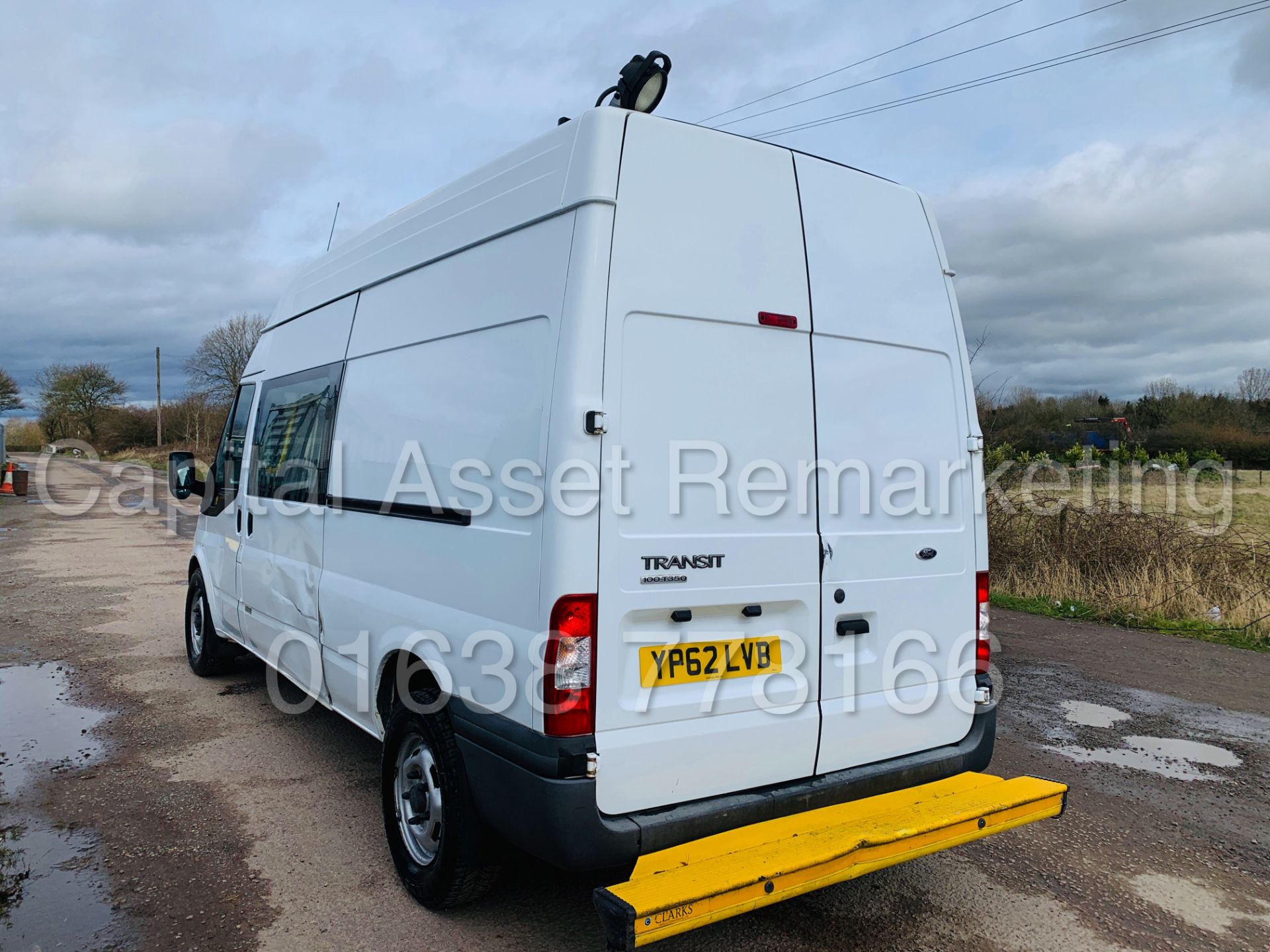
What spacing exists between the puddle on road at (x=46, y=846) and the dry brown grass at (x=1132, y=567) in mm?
8858

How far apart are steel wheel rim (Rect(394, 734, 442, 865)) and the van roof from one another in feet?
6.47

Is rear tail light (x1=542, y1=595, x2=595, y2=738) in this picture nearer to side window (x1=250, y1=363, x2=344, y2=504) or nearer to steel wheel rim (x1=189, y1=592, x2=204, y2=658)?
side window (x1=250, y1=363, x2=344, y2=504)

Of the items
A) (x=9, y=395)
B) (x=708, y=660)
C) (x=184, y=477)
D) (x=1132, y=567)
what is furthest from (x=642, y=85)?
(x=9, y=395)

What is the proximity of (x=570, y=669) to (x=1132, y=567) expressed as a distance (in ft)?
29.0

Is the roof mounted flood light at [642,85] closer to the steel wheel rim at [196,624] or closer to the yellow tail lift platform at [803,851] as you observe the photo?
the yellow tail lift platform at [803,851]

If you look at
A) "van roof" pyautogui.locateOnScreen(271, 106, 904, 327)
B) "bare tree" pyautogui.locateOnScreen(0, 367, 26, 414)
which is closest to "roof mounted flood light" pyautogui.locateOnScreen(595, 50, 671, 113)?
"van roof" pyautogui.locateOnScreen(271, 106, 904, 327)

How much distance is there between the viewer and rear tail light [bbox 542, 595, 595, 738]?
272 centimetres

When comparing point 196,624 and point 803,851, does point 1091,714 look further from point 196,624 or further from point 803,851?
point 196,624

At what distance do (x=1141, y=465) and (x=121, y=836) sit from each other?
1736 centimetres

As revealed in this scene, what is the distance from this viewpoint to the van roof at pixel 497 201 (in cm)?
292

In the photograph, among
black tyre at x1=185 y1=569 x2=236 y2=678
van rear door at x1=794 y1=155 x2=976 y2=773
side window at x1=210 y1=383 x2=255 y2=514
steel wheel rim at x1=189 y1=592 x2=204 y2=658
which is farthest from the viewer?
steel wheel rim at x1=189 y1=592 x2=204 y2=658

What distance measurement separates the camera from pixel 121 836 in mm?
4016

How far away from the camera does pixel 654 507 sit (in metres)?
2.89

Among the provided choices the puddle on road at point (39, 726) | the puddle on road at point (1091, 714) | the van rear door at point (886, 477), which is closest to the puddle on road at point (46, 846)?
the puddle on road at point (39, 726)
